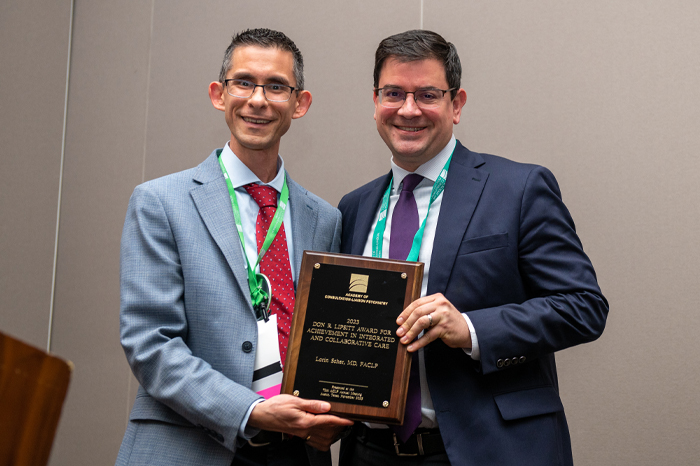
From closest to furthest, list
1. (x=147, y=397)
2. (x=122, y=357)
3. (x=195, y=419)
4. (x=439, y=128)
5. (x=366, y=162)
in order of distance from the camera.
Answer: (x=195, y=419)
(x=147, y=397)
(x=439, y=128)
(x=366, y=162)
(x=122, y=357)

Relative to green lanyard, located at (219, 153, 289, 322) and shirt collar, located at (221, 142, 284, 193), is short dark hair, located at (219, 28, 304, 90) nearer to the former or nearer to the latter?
shirt collar, located at (221, 142, 284, 193)

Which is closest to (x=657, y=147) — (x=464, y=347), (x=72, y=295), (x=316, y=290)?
(x=464, y=347)

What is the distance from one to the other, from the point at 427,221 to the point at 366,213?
0.97ft

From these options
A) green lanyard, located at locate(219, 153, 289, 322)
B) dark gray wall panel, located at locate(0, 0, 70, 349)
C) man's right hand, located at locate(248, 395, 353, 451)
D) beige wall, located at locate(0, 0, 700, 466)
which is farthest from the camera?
dark gray wall panel, located at locate(0, 0, 70, 349)

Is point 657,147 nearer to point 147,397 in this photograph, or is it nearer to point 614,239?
point 614,239

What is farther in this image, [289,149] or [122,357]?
[122,357]

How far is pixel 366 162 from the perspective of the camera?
11.3 ft

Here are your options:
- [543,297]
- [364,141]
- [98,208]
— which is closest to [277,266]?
[543,297]

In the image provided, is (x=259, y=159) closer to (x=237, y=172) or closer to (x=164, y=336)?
(x=237, y=172)

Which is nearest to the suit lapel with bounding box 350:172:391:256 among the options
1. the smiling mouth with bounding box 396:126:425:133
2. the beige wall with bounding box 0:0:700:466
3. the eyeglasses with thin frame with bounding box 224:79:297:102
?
the smiling mouth with bounding box 396:126:425:133

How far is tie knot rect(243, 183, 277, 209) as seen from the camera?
204 centimetres

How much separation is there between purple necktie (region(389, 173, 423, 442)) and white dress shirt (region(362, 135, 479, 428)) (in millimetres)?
25

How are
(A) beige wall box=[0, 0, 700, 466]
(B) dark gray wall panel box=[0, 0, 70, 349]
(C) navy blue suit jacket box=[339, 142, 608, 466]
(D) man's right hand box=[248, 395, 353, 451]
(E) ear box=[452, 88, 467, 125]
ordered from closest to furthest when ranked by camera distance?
(D) man's right hand box=[248, 395, 353, 451], (C) navy blue suit jacket box=[339, 142, 608, 466], (E) ear box=[452, 88, 467, 125], (A) beige wall box=[0, 0, 700, 466], (B) dark gray wall panel box=[0, 0, 70, 349]

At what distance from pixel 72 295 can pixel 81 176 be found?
793 millimetres
